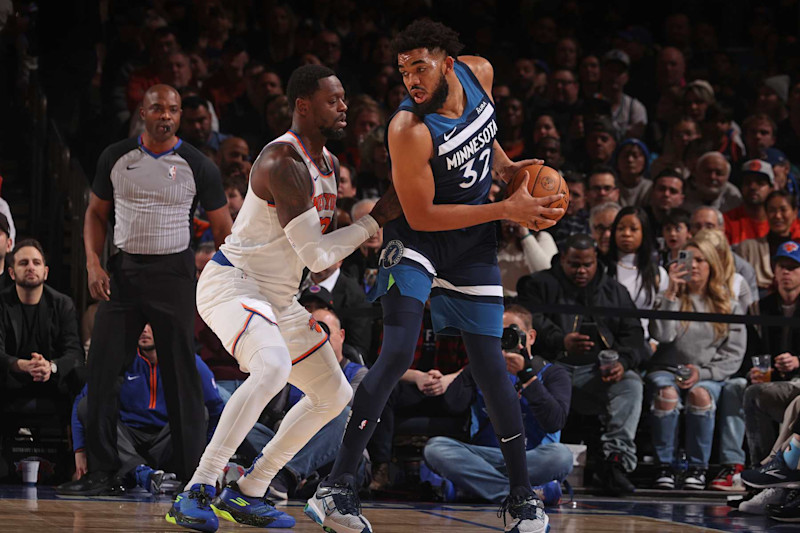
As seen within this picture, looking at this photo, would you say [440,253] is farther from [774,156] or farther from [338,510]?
[774,156]

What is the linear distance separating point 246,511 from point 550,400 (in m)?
2.35

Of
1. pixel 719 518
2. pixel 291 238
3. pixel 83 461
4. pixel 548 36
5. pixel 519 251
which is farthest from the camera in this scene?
pixel 548 36

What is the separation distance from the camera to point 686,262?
766cm

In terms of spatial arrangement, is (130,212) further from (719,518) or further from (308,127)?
(719,518)

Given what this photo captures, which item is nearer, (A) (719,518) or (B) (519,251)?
(A) (719,518)

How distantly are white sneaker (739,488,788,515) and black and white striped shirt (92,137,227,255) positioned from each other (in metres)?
3.26

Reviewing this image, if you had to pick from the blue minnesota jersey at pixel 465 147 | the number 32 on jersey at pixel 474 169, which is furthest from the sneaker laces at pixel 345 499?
the number 32 on jersey at pixel 474 169

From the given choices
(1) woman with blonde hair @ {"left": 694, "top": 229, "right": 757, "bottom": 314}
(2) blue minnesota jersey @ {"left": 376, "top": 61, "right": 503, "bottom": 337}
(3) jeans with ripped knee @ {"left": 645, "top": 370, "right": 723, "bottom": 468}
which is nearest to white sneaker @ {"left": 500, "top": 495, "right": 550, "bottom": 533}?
(2) blue minnesota jersey @ {"left": 376, "top": 61, "right": 503, "bottom": 337}

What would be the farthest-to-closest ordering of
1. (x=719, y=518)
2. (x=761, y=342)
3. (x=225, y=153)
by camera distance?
1. (x=225, y=153)
2. (x=761, y=342)
3. (x=719, y=518)

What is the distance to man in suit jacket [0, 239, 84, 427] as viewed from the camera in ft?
21.8

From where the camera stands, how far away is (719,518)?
5762 millimetres

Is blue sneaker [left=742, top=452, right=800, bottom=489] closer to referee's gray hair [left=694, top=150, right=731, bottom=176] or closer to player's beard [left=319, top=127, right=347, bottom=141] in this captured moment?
player's beard [left=319, top=127, right=347, bottom=141]

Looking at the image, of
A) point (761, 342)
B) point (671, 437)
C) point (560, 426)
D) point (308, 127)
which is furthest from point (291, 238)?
point (761, 342)

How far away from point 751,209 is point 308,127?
18.1 ft
